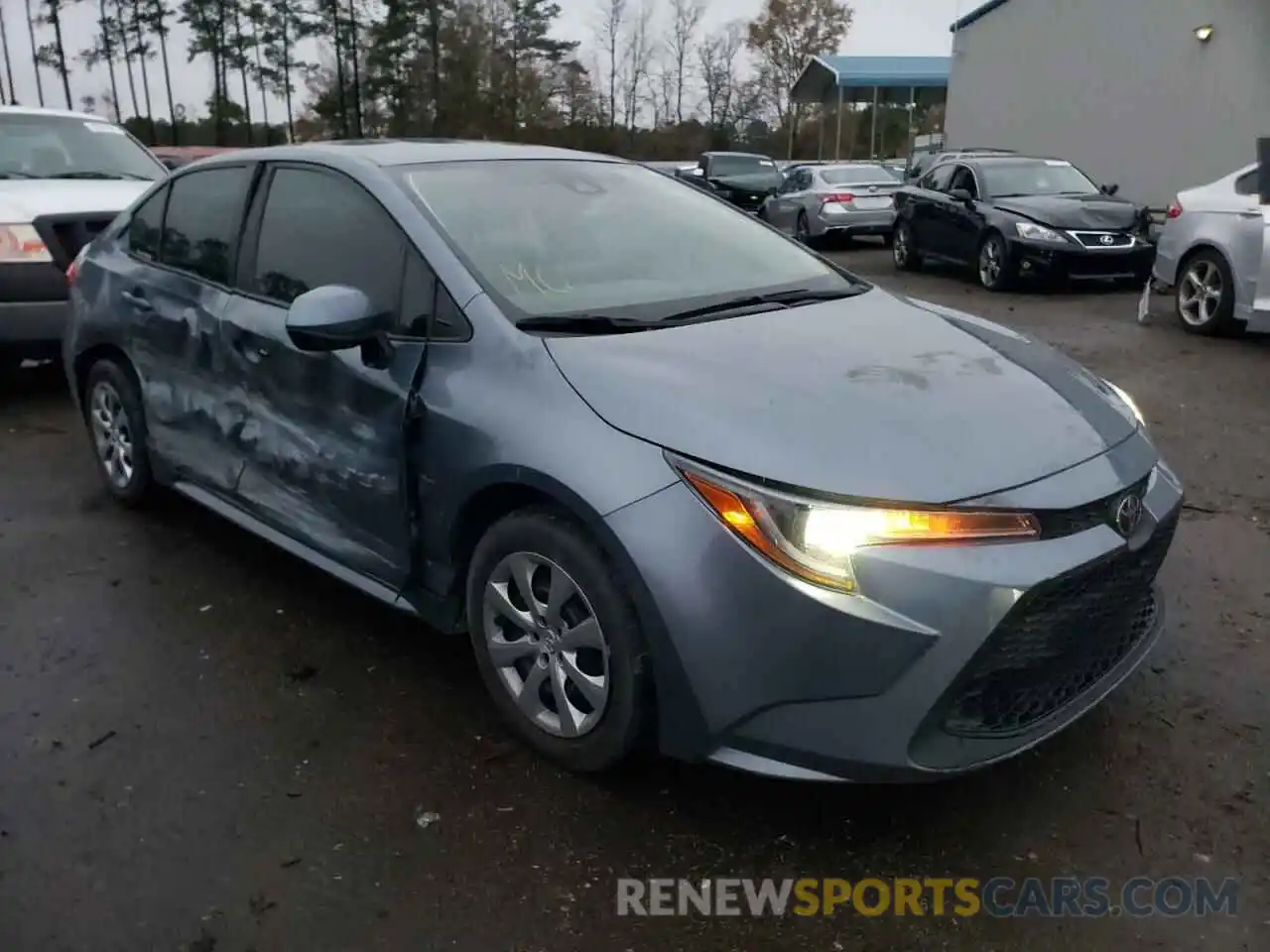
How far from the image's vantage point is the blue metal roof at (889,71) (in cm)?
4081

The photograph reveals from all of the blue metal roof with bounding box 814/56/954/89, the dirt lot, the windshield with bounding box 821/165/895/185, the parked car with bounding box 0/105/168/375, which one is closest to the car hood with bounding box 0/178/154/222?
the parked car with bounding box 0/105/168/375

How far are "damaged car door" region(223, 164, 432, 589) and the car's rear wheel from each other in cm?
959

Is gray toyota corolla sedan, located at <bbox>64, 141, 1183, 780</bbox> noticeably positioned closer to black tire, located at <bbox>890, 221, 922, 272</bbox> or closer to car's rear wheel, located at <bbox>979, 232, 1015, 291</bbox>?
car's rear wheel, located at <bbox>979, 232, 1015, 291</bbox>

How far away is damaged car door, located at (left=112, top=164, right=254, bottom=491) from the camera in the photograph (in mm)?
4004

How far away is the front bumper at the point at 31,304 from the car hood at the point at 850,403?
4.95 meters

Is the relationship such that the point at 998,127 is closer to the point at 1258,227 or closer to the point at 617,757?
the point at 1258,227

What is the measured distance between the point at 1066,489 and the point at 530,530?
1272mm

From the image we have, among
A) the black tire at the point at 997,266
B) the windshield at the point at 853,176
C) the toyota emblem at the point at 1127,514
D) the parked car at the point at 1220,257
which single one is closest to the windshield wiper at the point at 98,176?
the toyota emblem at the point at 1127,514

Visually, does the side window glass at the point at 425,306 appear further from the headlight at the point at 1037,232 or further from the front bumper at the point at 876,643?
the headlight at the point at 1037,232

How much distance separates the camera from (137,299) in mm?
4484

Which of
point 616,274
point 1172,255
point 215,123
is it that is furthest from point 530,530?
point 215,123

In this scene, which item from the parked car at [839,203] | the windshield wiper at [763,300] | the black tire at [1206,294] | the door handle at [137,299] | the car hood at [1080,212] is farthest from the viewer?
the parked car at [839,203]

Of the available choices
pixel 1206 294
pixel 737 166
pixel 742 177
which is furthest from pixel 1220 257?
pixel 737 166

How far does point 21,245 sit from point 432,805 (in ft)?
17.4
